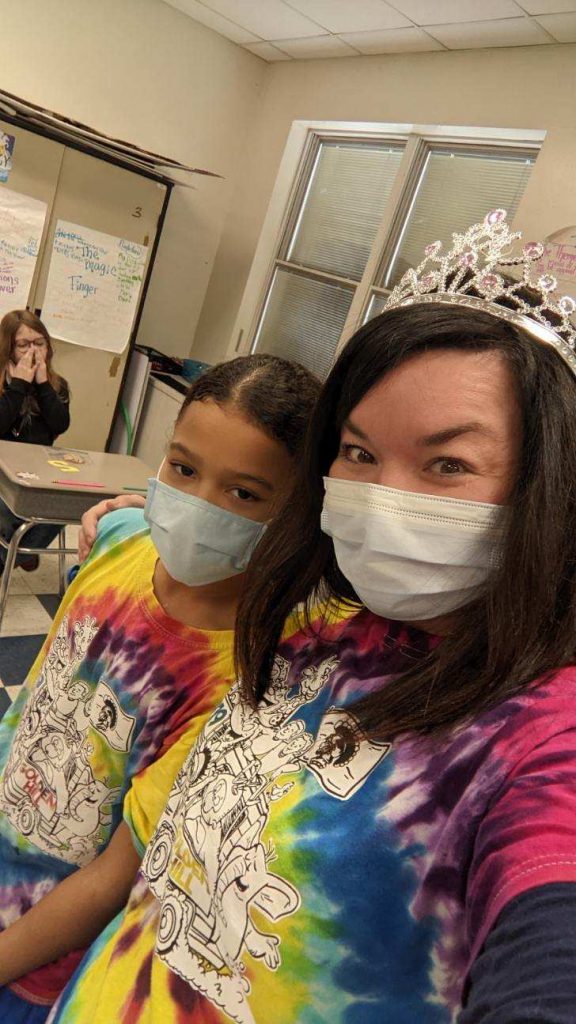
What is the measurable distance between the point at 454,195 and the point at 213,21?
1696mm

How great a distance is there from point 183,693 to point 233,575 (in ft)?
0.63

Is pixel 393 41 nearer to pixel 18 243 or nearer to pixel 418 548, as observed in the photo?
pixel 18 243

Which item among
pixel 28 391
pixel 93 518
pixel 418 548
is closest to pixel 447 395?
pixel 418 548

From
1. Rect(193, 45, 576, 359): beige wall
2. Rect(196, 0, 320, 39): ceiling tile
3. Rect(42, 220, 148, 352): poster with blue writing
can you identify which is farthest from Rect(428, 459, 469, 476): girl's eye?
Rect(196, 0, 320, 39): ceiling tile

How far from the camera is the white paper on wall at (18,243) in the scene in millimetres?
3156

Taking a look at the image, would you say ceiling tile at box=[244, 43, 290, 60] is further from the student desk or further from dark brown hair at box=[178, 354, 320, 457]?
dark brown hair at box=[178, 354, 320, 457]

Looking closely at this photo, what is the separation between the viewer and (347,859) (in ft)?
1.64

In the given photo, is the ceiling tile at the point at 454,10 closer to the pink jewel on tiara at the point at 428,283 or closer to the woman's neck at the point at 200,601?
the pink jewel on tiara at the point at 428,283

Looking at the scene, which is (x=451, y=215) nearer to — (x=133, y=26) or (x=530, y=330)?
(x=133, y=26)

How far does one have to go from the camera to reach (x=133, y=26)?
11.3ft

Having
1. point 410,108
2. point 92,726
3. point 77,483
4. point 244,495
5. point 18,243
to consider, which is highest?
point 410,108

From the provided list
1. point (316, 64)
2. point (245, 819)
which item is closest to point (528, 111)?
Answer: point (316, 64)

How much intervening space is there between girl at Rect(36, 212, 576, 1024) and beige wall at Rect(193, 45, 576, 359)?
7.38ft

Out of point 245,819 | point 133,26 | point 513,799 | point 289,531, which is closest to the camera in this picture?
point 513,799
